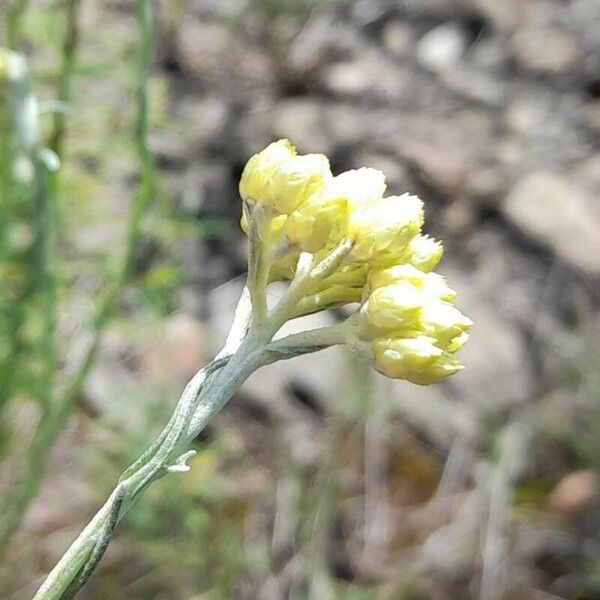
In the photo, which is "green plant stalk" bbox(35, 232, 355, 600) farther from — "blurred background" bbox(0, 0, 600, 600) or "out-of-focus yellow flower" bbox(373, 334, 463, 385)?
"blurred background" bbox(0, 0, 600, 600)

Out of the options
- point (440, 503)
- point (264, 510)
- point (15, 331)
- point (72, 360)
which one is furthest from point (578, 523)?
point (15, 331)

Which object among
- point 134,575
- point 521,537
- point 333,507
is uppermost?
point 134,575

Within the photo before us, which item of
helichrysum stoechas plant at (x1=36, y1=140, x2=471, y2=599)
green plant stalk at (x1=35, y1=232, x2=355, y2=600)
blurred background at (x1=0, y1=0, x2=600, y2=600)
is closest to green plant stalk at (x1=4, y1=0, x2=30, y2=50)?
blurred background at (x1=0, y1=0, x2=600, y2=600)

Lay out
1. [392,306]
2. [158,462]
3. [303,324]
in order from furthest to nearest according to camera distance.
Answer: [303,324] → [392,306] → [158,462]

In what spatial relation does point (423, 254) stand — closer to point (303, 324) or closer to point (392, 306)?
point (392, 306)

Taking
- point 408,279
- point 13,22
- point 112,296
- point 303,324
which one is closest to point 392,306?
point 408,279

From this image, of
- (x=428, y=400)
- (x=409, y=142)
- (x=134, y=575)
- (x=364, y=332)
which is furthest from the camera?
(x=409, y=142)

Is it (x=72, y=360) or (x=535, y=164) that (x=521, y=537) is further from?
(x=535, y=164)

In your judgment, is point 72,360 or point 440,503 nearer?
point 72,360

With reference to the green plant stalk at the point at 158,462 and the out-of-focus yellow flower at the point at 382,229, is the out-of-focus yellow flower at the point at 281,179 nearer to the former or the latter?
the out-of-focus yellow flower at the point at 382,229
